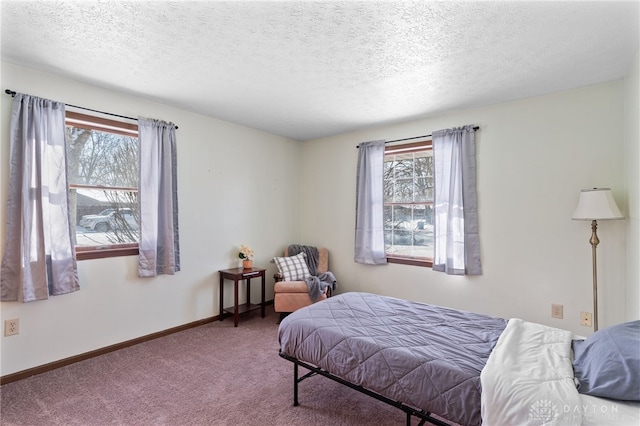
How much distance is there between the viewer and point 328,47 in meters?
2.19

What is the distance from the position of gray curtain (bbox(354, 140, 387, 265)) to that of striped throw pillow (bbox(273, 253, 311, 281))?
0.78m

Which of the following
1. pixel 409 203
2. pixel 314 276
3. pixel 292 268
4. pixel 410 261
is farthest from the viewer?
pixel 314 276

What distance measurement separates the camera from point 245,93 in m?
3.07

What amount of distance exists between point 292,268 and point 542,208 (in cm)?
297

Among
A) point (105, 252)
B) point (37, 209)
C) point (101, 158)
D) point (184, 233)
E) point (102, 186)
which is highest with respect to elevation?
point (101, 158)

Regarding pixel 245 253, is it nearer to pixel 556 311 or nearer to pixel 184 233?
pixel 184 233

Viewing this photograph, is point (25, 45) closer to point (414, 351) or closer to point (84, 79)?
point (84, 79)

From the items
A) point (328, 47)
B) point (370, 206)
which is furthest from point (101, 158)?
point (370, 206)

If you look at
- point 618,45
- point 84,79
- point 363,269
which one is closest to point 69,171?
point 84,79

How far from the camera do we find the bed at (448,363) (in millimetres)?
1256

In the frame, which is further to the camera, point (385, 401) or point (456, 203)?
point (456, 203)

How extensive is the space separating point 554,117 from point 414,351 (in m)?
2.79

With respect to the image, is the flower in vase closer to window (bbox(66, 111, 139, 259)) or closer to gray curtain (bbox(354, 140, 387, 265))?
window (bbox(66, 111, 139, 259))

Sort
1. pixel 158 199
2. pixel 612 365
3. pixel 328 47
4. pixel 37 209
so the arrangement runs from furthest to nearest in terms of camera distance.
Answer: pixel 158 199 → pixel 37 209 → pixel 328 47 → pixel 612 365
